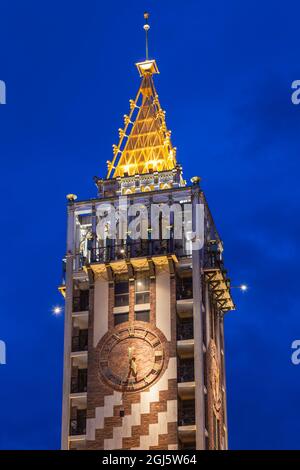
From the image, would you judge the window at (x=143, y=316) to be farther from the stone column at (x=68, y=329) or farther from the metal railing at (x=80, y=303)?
the stone column at (x=68, y=329)

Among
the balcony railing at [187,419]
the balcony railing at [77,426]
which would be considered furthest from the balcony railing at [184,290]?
the balcony railing at [77,426]

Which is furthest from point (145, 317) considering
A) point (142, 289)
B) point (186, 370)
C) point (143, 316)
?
point (186, 370)

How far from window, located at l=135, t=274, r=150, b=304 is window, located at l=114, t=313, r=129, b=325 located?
1.33 metres

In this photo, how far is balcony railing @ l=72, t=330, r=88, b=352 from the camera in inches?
3603

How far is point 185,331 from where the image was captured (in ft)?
295

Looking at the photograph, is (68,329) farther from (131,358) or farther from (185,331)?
(185,331)

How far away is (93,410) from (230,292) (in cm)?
1582

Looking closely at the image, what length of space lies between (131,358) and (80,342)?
5155mm

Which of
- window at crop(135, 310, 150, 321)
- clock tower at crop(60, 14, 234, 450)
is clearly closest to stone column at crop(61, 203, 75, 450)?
clock tower at crop(60, 14, 234, 450)

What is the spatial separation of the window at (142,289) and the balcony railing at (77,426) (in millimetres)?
9586

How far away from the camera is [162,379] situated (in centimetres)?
8769

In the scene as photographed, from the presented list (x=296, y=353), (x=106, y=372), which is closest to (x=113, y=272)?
(x=106, y=372)
